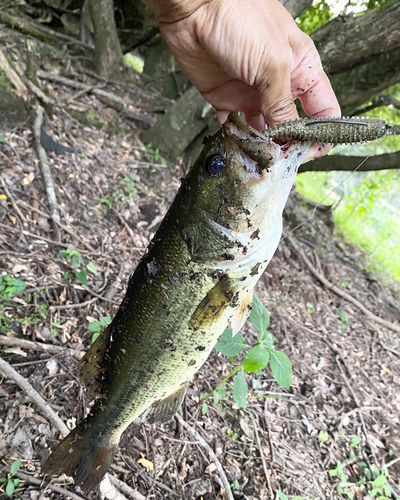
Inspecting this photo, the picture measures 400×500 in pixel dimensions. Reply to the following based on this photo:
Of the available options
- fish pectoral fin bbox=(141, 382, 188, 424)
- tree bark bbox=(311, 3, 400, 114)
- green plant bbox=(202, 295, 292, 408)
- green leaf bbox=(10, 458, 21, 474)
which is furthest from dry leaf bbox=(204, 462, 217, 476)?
tree bark bbox=(311, 3, 400, 114)

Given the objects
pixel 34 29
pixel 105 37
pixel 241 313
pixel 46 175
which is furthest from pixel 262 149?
pixel 34 29

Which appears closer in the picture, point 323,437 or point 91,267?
point 91,267

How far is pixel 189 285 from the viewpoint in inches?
68.9

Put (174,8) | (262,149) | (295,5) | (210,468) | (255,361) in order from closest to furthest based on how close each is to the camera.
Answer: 1. (262,149)
2. (174,8)
3. (255,361)
4. (210,468)
5. (295,5)

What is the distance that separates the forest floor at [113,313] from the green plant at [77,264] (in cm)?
2

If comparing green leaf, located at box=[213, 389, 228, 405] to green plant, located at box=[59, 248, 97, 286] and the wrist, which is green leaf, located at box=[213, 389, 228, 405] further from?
the wrist

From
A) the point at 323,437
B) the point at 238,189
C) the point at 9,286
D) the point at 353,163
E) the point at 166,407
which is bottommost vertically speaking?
the point at 323,437

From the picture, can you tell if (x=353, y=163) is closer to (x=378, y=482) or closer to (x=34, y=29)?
(x=378, y=482)

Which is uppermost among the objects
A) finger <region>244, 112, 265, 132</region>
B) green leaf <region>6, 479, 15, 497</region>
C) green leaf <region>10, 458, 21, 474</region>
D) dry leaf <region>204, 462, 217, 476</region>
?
finger <region>244, 112, 265, 132</region>

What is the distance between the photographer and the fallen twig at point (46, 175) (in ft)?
11.1

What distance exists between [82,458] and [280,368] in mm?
1271

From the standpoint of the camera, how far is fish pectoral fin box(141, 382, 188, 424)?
211 centimetres

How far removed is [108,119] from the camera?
535 centimetres

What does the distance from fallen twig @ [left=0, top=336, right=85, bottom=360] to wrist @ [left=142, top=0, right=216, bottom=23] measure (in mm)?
2146
